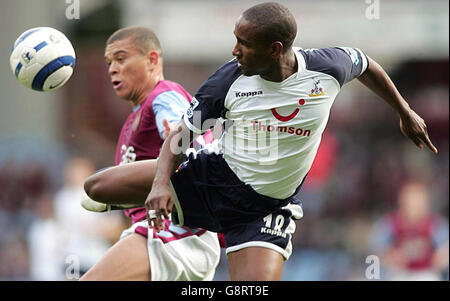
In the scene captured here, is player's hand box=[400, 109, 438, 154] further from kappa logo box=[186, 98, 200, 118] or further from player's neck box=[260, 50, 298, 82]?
kappa logo box=[186, 98, 200, 118]

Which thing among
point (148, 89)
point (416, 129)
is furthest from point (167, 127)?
point (416, 129)

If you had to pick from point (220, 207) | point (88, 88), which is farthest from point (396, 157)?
point (220, 207)

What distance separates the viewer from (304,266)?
11.5 meters

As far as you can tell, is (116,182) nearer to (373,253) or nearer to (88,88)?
(373,253)

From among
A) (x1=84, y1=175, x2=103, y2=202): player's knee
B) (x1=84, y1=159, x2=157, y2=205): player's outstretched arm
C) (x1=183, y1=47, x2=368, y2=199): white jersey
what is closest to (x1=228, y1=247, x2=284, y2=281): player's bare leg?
(x1=183, y1=47, x2=368, y2=199): white jersey

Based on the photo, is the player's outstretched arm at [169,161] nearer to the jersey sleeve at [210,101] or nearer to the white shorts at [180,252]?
the jersey sleeve at [210,101]

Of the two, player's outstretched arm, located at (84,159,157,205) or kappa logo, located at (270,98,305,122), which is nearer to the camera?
kappa logo, located at (270,98,305,122)

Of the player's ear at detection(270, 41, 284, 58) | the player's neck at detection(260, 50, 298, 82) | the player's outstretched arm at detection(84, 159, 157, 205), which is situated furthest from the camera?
the player's outstretched arm at detection(84, 159, 157, 205)

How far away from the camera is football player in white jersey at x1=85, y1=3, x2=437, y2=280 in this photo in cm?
513

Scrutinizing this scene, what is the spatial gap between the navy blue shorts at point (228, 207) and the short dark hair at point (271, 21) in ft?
3.33

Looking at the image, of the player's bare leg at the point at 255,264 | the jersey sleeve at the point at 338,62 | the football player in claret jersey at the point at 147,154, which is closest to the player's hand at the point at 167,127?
the football player in claret jersey at the point at 147,154

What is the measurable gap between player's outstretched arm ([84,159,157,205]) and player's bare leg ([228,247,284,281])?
0.75 meters

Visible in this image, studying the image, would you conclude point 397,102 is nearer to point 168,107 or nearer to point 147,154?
point 168,107

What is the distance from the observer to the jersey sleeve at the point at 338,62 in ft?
17.5
